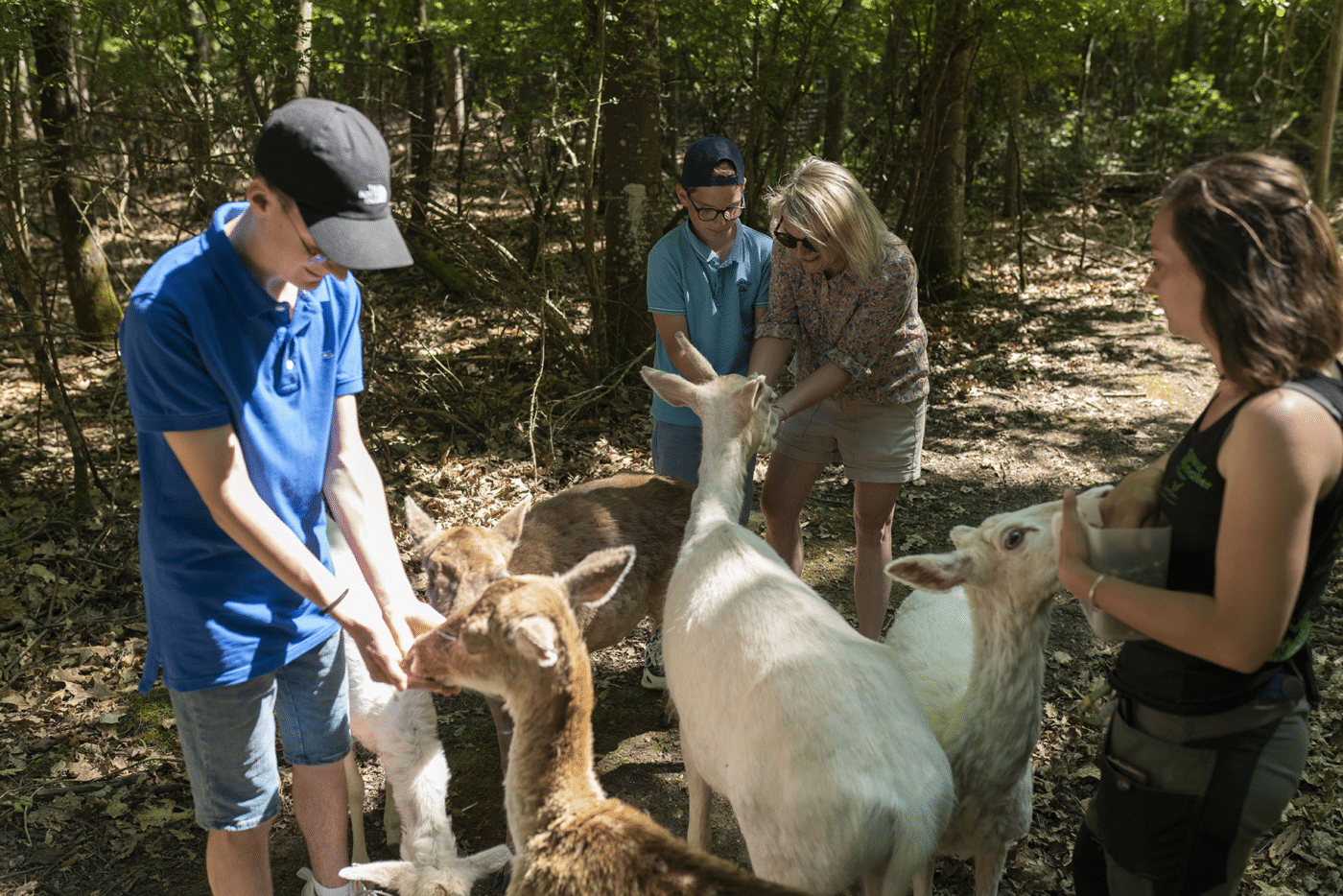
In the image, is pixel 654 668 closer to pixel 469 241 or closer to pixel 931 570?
pixel 931 570

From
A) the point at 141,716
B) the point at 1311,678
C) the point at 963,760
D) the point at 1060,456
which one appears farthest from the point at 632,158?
the point at 1311,678

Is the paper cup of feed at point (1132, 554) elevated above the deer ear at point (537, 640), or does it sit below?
above

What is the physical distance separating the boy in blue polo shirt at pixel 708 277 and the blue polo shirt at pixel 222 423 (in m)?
1.77

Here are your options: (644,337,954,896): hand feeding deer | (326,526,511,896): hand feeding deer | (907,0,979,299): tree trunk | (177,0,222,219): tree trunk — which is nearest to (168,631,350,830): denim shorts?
(326,526,511,896): hand feeding deer

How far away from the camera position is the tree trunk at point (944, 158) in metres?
9.62

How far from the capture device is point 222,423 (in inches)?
88.0

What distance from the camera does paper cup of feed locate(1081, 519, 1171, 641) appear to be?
203 cm

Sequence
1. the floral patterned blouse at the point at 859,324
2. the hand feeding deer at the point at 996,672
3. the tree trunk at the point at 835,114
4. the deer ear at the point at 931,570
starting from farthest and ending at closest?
the tree trunk at the point at 835,114 < the floral patterned blouse at the point at 859,324 < the deer ear at the point at 931,570 < the hand feeding deer at the point at 996,672

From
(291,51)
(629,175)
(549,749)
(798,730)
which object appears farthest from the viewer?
Result: (629,175)

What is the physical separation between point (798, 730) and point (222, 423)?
172 centimetres

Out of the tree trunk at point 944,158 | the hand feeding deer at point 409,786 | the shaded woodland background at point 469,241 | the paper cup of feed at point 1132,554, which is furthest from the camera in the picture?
the tree trunk at point 944,158

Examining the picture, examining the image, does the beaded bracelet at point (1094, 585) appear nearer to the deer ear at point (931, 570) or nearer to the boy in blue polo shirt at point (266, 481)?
the deer ear at point (931, 570)

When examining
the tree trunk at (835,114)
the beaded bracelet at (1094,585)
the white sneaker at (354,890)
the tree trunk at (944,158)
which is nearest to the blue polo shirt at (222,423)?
the white sneaker at (354,890)

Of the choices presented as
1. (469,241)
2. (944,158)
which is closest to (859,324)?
(469,241)
